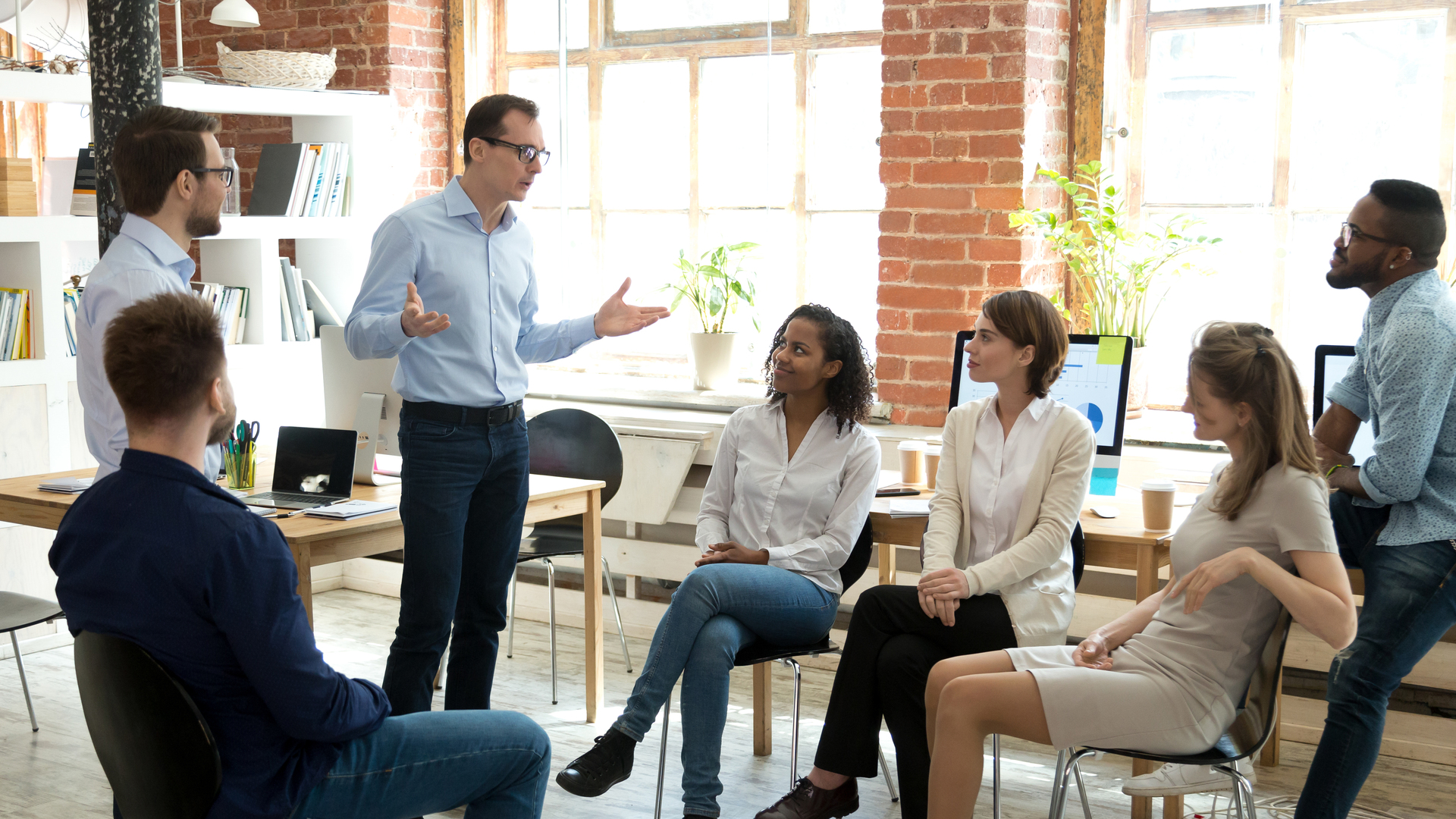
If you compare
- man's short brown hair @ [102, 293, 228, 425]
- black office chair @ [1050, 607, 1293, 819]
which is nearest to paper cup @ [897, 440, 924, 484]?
black office chair @ [1050, 607, 1293, 819]

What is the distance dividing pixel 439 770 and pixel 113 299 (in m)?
1.17

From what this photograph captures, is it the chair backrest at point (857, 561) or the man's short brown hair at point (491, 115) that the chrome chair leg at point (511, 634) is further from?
the man's short brown hair at point (491, 115)

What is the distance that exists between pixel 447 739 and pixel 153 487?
0.56m

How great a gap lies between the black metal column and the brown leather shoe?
6.22 ft

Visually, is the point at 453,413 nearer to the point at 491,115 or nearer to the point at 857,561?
the point at 491,115

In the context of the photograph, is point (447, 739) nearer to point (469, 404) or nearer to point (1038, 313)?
point (469, 404)

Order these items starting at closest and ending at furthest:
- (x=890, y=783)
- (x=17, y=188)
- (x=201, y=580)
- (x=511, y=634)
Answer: (x=201, y=580)
(x=890, y=783)
(x=17, y=188)
(x=511, y=634)

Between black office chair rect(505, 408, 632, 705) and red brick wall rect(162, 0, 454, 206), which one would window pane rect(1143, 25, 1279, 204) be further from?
red brick wall rect(162, 0, 454, 206)

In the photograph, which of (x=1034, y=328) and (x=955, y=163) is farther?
(x=955, y=163)

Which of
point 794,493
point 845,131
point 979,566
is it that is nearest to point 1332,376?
point 979,566

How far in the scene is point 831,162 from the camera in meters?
4.44

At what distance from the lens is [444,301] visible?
8.98ft

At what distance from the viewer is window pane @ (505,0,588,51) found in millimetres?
4832

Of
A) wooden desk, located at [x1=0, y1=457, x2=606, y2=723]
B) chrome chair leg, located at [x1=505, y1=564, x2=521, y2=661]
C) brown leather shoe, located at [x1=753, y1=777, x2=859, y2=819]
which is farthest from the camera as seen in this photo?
chrome chair leg, located at [x1=505, y1=564, x2=521, y2=661]
